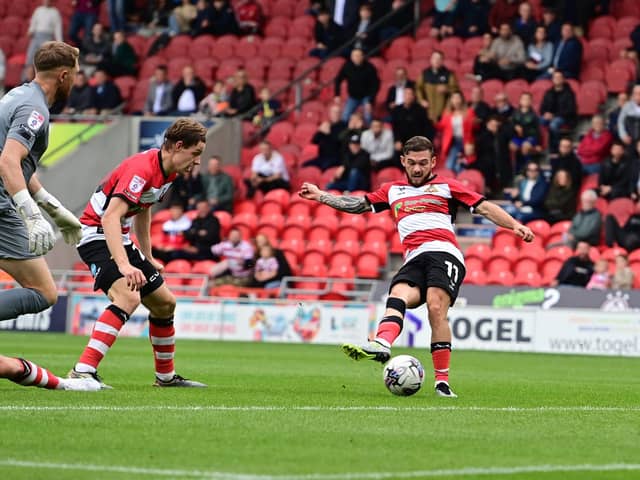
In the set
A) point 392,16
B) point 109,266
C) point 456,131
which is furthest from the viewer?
point 392,16

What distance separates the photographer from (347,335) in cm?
2325

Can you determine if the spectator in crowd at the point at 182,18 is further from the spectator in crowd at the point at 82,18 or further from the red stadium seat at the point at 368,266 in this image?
the red stadium seat at the point at 368,266

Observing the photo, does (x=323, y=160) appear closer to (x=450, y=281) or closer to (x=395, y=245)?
(x=395, y=245)

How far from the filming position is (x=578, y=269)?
2228 cm

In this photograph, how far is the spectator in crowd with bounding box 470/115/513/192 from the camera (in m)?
25.0

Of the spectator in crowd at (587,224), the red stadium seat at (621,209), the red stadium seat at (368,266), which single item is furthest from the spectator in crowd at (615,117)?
the red stadium seat at (368,266)

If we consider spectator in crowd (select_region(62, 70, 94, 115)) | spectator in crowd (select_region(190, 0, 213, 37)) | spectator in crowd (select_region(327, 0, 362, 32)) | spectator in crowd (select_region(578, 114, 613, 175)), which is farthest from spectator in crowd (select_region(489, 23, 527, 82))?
spectator in crowd (select_region(62, 70, 94, 115))

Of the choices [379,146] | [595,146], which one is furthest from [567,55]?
[379,146]

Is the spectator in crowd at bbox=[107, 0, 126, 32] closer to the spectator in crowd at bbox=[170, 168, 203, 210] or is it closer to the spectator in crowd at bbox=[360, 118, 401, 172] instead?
the spectator in crowd at bbox=[170, 168, 203, 210]

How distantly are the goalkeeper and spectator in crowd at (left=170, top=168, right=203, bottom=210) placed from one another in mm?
17342

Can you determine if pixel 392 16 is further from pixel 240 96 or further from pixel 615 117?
pixel 615 117

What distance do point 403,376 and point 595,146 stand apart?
49.0ft

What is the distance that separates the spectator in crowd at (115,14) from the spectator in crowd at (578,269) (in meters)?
14.8

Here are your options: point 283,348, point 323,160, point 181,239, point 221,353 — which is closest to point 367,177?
point 323,160
